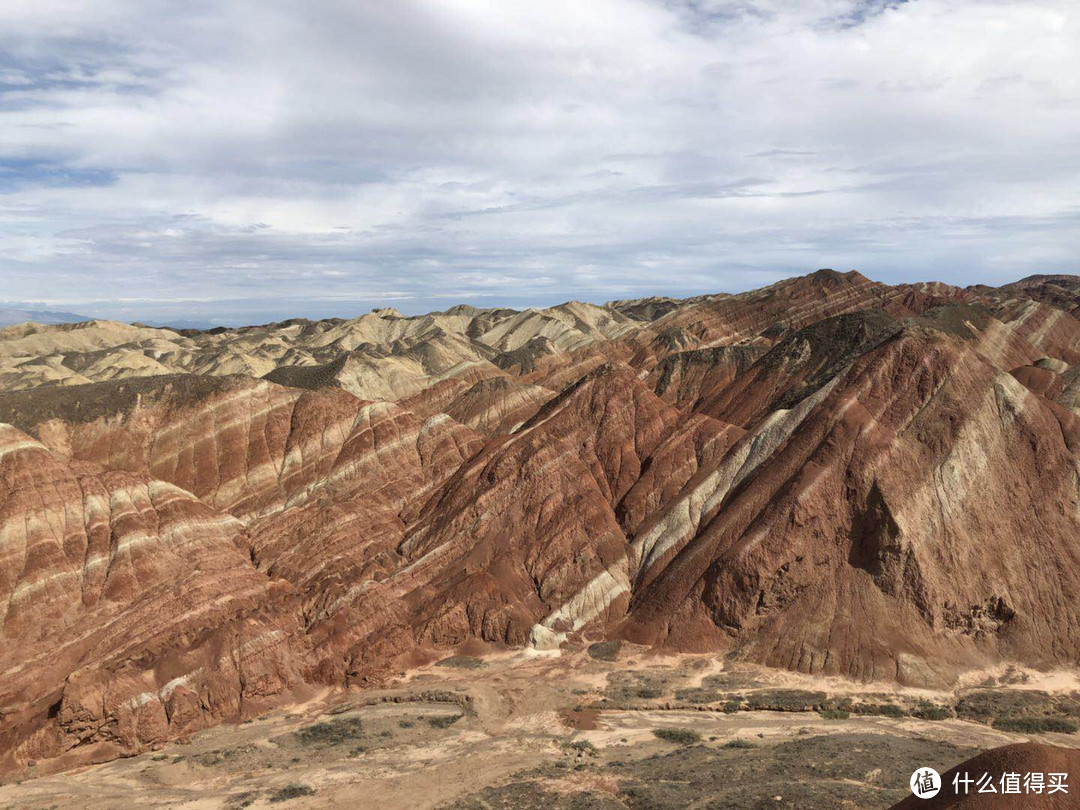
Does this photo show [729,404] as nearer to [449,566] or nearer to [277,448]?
[449,566]

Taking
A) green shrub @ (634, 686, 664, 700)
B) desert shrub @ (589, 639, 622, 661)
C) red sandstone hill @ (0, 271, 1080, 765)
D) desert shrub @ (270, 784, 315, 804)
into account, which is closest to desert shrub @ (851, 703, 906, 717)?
red sandstone hill @ (0, 271, 1080, 765)

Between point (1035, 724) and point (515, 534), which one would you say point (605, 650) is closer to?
point (515, 534)

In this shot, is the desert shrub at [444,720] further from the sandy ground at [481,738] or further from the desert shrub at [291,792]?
the desert shrub at [291,792]

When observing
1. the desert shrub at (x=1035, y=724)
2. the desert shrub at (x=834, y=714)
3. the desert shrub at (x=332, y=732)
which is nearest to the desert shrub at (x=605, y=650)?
the desert shrub at (x=834, y=714)

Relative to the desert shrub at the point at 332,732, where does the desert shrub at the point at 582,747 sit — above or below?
above

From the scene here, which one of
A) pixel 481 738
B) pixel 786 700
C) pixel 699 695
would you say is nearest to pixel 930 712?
pixel 786 700

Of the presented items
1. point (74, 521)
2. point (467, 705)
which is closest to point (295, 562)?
point (74, 521)

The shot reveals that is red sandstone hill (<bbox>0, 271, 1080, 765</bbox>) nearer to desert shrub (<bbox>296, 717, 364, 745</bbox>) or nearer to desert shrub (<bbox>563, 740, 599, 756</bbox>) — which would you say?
desert shrub (<bbox>296, 717, 364, 745</bbox>)
